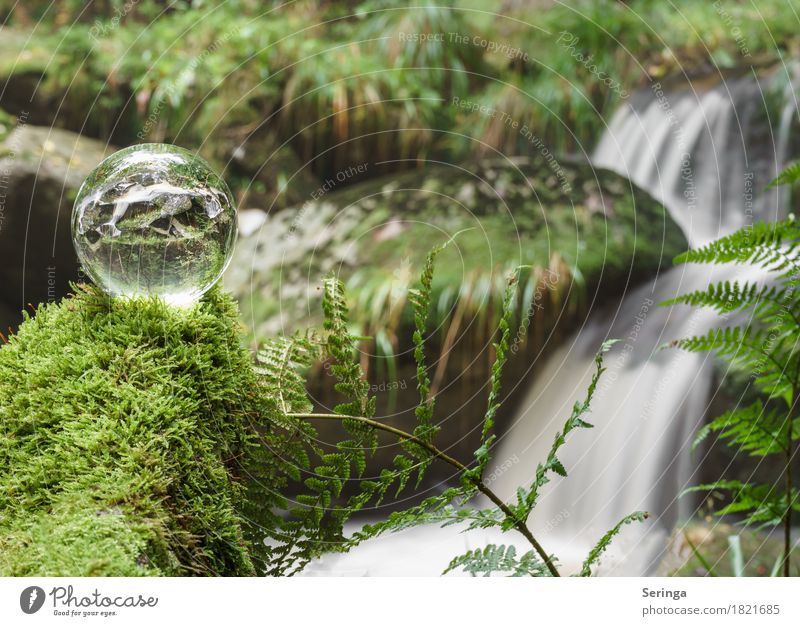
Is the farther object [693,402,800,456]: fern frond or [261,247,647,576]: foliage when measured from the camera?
[693,402,800,456]: fern frond

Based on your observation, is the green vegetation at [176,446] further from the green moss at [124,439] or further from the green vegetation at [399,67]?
the green vegetation at [399,67]

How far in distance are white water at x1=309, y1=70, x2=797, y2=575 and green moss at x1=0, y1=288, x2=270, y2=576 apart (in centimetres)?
110

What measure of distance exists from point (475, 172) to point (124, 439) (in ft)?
6.14

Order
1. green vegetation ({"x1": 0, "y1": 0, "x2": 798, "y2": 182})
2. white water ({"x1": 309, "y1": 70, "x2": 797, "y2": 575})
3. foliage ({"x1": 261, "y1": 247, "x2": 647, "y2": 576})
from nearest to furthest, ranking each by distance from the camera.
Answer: foliage ({"x1": 261, "y1": 247, "x2": 647, "y2": 576}), white water ({"x1": 309, "y1": 70, "x2": 797, "y2": 575}), green vegetation ({"x1": 0, "y1": 0, "x2": 798, "y2": 182})

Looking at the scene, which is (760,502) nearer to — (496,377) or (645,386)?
(496,377)

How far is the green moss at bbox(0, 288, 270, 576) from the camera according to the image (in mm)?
606

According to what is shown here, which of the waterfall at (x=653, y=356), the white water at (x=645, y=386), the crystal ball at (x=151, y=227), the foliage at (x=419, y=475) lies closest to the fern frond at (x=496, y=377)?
the foliage at (x=419, y=475)

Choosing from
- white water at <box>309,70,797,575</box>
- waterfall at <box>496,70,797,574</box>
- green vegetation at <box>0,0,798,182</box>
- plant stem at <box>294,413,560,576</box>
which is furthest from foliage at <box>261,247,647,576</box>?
green vegetation at <box>0,0,798,182</box>

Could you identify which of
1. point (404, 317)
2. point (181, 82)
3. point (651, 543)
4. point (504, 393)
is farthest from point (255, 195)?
point (651, 543)

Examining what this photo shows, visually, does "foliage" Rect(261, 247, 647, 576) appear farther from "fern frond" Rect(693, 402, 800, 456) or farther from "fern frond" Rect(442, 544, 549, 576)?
"fern frond" Rect(693, 402, 800, 456)

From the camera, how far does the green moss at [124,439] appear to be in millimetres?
606

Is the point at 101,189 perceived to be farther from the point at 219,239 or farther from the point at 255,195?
the point at 255,195
